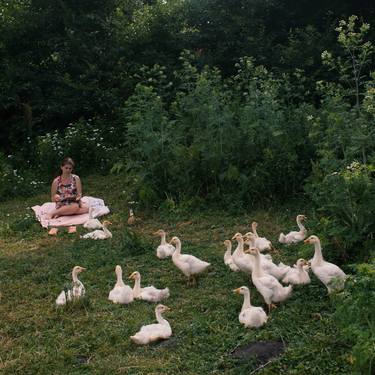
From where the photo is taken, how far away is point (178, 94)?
33.1ft

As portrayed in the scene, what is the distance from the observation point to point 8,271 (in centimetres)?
736

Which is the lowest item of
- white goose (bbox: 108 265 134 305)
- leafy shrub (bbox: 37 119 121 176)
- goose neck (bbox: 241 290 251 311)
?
white goose (bbox: 108 265 134 305)

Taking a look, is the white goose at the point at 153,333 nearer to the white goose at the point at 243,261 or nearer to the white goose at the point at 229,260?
the white goose at the point at 243,261

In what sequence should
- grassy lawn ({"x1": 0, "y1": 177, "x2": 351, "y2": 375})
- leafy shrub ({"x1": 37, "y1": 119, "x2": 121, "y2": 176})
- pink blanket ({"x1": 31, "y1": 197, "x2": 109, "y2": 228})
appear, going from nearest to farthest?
grassy lawn ({"x1": 0, "y1": 177, "x2": 351, "y2": 375}), pink blanket ({"x1": 31, "y1": 197, "x2": 109, "y2": 228}), leafy shrub ({"x1": 37, "y1": 119, "x2": 121, "y2": 176})

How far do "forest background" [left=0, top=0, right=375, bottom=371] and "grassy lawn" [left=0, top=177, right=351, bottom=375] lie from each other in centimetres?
92

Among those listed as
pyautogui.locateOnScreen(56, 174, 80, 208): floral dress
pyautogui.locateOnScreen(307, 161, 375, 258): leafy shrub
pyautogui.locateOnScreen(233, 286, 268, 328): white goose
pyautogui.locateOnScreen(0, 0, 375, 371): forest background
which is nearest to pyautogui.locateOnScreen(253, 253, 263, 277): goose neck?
pyautogui.locateOnScreen(233, 286, 268, 328): white goose

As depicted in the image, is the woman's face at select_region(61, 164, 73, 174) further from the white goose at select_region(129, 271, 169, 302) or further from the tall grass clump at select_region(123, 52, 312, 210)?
the white goose at select_region(129, 271, 169, 302)

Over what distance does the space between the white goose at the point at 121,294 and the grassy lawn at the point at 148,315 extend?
0.08 meters

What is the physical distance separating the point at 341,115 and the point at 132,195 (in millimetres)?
4240

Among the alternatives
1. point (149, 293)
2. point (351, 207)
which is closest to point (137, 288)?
point (149, 293)

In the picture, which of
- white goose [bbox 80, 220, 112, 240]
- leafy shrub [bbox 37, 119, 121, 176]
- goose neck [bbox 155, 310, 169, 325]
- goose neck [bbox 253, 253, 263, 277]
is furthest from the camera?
leafy shrub [bbox 37, 119, 121, 176]

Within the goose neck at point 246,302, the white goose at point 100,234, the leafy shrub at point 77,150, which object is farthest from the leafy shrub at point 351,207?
the leafy shrub at point 77,150

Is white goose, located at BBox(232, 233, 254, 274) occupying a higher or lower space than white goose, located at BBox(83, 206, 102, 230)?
higher

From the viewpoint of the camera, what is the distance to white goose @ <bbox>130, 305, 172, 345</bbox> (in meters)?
5.20
